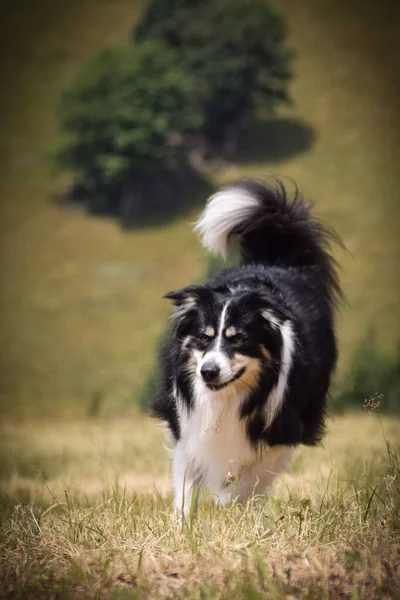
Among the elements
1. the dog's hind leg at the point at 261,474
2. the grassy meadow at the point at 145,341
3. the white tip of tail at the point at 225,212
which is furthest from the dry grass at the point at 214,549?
the white tip of tail at the point at 225,212

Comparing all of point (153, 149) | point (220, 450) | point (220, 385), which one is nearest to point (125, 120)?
point (153, 149)

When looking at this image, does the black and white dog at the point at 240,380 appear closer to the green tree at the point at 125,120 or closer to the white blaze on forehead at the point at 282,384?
the white blaze on forehead at the point at 282,384

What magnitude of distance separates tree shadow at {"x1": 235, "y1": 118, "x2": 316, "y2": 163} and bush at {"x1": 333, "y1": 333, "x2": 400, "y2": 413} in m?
19.9

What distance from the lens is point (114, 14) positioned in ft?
140

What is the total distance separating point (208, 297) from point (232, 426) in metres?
0.80

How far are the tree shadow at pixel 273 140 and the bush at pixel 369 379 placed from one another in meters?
19.9

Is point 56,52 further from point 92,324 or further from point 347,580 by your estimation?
point 347,580

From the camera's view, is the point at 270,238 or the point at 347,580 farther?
the point at 270,238

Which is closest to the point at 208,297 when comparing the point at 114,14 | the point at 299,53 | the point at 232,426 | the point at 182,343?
the point at 182,343

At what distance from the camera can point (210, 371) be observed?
15.2 ft

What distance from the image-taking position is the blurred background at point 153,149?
2814cm

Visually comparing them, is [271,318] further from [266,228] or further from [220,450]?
[266,228]

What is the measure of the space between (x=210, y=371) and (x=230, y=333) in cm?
30

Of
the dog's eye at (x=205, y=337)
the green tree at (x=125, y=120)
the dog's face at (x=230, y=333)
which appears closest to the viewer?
the dog's face at (x=230, y=333)
